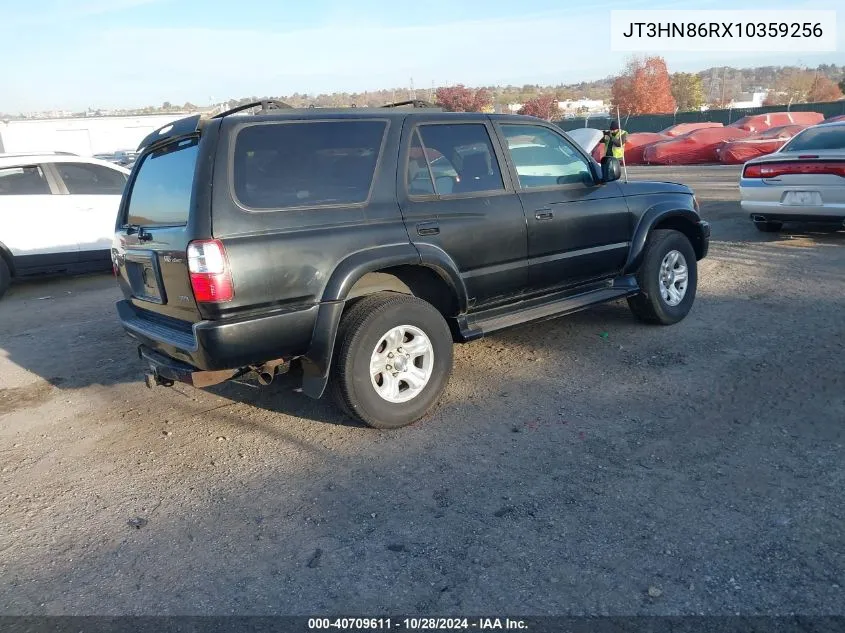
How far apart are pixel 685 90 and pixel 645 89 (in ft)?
50.6

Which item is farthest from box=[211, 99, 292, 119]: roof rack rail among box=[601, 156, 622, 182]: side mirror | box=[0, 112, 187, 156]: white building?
box=[0, 112, 187, 156]: white building

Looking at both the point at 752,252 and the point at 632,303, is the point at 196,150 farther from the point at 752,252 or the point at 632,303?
the point at 752,252

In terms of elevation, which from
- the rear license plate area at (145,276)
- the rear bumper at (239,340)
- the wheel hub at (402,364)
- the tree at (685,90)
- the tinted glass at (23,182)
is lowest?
the wheel hub at (402,364)

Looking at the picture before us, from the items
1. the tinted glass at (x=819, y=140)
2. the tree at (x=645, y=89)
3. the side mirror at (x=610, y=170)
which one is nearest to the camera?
the side mirror at (x=610, y=170)

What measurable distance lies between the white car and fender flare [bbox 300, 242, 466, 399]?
6.58 meters

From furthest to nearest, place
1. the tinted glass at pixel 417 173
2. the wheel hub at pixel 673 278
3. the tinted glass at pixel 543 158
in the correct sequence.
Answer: the wheel hub at pixel 673 278
the tinted glass at pixel 543 158
the tinted glass at pixel 417 173

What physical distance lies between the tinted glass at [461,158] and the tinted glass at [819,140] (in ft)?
21.6

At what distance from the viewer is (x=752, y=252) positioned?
8.85 m

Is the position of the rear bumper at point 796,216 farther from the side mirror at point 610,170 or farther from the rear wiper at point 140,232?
the rear wiper at point 140,232

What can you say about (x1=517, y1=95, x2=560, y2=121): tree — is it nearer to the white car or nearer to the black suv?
the white car

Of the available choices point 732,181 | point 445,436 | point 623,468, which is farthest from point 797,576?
point 732,181

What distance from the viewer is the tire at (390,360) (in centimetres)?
400

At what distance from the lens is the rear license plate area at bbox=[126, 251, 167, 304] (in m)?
3.97

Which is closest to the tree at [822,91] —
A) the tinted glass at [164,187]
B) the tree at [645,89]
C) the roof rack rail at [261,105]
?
the tree at [645,89]
